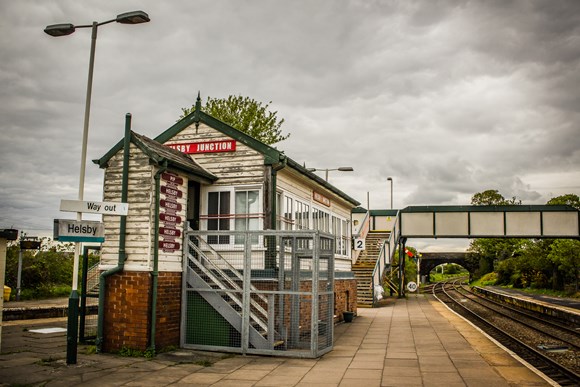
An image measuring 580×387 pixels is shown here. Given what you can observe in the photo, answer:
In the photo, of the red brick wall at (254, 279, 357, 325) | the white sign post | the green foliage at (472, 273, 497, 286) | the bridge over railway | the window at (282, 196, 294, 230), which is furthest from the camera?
the bridge over railway

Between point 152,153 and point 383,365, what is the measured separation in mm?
6198

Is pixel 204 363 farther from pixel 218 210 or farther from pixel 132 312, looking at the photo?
pixel 218 210

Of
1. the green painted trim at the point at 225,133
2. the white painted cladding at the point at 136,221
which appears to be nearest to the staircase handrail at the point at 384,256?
the green painted trim at the point at 225,133

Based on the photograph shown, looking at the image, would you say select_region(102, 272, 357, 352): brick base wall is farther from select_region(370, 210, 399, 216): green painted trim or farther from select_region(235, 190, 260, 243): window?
select_region(370, 210, 399, 216): green painted trim

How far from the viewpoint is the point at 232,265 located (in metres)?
12.5

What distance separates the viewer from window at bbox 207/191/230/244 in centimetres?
1323

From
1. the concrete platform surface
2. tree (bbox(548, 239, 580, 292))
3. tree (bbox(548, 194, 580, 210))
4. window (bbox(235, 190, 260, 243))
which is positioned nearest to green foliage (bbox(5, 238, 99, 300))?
the concrete platform surface

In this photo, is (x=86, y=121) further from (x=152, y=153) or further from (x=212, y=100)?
(x=212, y=100)

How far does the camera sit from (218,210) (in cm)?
1330

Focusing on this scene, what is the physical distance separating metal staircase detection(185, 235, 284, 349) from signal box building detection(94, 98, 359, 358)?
0.24 ft

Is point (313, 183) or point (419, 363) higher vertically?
point (313, 183)

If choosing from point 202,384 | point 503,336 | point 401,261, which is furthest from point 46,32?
point 401,261

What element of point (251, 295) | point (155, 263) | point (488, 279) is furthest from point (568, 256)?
point (155, 263)

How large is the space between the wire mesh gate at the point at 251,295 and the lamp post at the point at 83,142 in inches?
106
